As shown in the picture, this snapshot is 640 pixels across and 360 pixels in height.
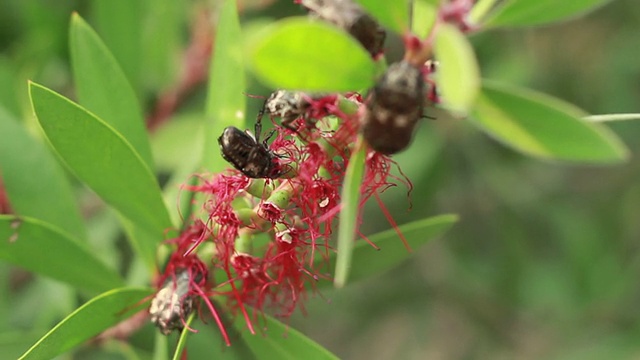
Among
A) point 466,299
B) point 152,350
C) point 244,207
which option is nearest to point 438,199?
point 466,299

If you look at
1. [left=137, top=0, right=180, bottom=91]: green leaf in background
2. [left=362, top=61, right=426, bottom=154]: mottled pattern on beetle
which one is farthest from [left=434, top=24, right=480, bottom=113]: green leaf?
[left=137, top=0, right=180, bottom=91]: green leaf in background

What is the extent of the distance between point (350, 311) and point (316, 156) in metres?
1.40

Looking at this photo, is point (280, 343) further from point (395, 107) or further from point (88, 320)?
point (395, 107)

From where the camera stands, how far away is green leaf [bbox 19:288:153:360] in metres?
0.81

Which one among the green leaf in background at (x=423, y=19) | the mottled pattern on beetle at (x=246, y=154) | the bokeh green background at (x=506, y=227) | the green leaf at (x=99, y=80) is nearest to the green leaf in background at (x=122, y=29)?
the bokeh green background at (x=506, y=227)

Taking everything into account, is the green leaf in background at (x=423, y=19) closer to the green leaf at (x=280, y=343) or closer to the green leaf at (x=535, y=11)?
the green leaf at (x=535, y=11)

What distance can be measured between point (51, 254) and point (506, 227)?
137 cm

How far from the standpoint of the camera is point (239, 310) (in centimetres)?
99

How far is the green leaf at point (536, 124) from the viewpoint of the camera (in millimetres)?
612

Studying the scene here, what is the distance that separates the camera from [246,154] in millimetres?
776

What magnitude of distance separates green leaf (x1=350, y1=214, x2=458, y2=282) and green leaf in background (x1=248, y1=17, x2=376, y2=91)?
15.8 inches

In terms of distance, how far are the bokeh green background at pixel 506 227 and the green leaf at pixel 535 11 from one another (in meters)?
1.07

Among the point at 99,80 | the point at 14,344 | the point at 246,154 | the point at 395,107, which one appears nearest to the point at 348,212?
the point at 395,107

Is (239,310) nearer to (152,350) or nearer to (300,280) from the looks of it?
(300,280)
